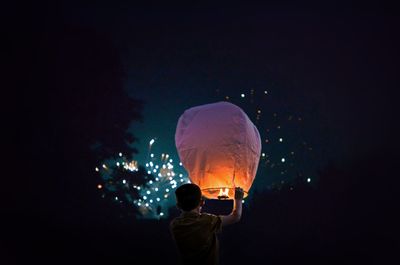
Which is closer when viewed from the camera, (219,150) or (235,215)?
(235,215)

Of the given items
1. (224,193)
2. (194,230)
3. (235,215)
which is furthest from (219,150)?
(194,230)

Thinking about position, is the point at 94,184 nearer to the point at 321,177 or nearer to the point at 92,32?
the point at 92,32

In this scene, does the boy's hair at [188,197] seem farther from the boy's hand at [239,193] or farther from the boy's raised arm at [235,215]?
the boy's hand at [239,193]

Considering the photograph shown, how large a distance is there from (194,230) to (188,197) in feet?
0.66

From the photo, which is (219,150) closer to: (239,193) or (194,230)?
(239,193)

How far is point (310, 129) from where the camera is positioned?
2645 cm

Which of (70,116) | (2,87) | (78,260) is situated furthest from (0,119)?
(78,260)

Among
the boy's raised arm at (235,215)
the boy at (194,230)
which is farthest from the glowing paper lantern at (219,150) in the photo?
the boy at (194,230)

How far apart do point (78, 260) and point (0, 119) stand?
14.3 feet

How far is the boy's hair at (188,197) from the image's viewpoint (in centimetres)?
249

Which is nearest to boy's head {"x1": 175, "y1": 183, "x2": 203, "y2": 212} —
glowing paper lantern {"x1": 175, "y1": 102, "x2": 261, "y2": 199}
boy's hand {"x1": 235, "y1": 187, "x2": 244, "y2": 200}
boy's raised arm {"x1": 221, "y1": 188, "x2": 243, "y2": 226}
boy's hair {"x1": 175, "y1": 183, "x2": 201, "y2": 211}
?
boy's hair {"x1": 175, "y1": 183, "x2": 201, "y2": 211}

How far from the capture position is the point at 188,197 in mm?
2488

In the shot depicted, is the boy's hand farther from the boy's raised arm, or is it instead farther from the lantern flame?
the lantern flame

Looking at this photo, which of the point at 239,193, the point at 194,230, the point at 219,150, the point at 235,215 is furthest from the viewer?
the point at 219,150
